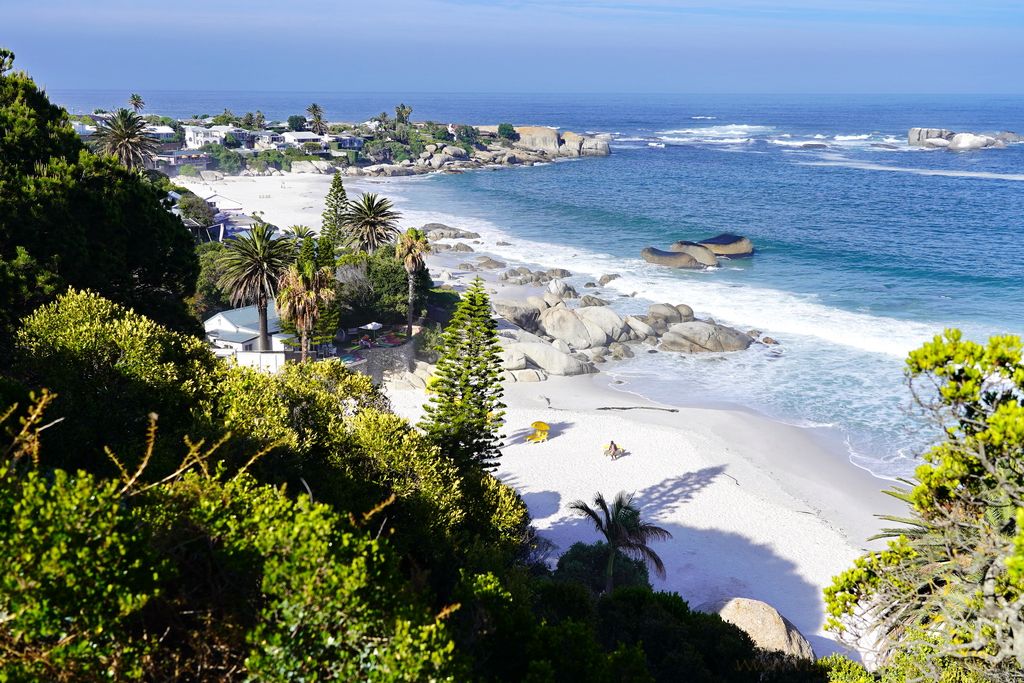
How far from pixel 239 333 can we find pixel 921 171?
113137mm

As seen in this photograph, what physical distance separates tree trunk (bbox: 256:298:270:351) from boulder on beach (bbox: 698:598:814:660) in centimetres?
2141

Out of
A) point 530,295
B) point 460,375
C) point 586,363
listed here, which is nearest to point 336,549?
Result: point 460,375

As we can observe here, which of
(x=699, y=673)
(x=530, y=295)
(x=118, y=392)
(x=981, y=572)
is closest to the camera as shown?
(x=981, y=572)

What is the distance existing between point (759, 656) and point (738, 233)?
61.7m

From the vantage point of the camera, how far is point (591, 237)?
69.8 metres

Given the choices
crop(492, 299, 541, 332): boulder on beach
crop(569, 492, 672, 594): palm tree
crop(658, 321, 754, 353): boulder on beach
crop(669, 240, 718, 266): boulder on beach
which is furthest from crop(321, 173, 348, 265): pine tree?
crop(569, 492, 672, 594): palm tree

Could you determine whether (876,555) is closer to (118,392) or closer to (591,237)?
(118,392)

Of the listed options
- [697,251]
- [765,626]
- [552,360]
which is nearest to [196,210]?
[552,360]

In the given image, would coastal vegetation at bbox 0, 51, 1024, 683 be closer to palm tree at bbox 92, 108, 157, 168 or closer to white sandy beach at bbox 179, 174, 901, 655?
white sandy beach at bbox 179, 174, 901, 655

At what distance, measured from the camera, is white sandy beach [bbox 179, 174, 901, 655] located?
2062 cm

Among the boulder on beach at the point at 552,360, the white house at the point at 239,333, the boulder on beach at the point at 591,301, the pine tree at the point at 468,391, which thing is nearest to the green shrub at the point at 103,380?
the pine tree at the point at 468,391

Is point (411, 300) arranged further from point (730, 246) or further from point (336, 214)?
point (730, 246)

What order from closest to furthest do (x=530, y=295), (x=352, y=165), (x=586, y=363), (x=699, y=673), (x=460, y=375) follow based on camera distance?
(x=699, y=673)
(x=460, y=375)
(x=586, y=363)
(x=530, y=295)
(x=352, y=165)

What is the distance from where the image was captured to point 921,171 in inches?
4370
